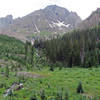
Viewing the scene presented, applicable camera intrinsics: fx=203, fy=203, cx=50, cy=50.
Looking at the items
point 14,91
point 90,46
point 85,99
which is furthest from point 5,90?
point 90,46

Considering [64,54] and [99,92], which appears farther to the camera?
[64,54]

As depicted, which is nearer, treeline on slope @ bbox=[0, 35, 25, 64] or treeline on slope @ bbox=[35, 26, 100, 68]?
treeline on slope @ bbox=[35, 26, 100, 68]

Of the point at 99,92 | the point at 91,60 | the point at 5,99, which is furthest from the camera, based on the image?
the point at 91,60

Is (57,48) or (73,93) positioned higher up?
(57,48)

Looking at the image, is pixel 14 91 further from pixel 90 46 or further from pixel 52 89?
pixel 90 46

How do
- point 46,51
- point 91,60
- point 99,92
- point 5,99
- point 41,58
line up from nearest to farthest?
point 5,99 → point 99,92 → point 91,60 → point 41,58 → point 46,51

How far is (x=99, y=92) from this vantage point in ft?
133

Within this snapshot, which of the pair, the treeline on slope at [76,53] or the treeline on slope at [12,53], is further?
the treeline on slope at [12,53]

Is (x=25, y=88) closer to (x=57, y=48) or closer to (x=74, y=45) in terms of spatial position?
(x=74, y=45)

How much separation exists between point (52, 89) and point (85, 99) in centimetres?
1002

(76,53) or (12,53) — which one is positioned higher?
(12,53)

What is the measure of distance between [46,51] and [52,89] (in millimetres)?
98160

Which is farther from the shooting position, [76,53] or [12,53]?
[12,53]

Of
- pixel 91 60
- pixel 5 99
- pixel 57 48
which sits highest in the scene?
pixel 57 48
